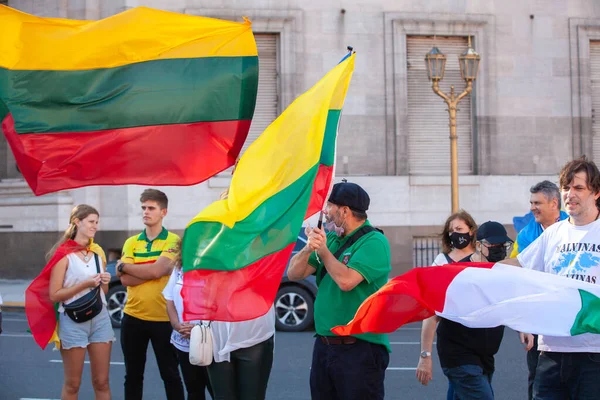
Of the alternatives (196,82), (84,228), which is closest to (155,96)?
(196,82)

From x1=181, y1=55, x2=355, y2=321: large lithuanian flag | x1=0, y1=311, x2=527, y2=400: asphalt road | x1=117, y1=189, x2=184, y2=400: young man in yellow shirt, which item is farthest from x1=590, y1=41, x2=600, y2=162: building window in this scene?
x1=181, y1=55, x2=355, y2=321: large lithuanian flag

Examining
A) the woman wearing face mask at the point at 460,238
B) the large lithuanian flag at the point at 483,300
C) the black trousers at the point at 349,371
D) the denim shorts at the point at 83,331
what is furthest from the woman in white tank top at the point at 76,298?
Result: the woman wearing face mask at the point at 460,238

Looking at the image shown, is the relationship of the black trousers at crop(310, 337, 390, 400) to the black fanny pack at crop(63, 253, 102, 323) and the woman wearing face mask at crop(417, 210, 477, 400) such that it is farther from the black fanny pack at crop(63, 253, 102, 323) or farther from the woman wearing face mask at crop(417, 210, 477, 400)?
the black fanny pack at crop(63, 253, 102, 323)

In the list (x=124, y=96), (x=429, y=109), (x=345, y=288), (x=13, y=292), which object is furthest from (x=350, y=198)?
(x=429, y=109)

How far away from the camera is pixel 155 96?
249 inches

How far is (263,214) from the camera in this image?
17.7 feet

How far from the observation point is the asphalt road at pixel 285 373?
9.34 m

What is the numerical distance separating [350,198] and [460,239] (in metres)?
1.35

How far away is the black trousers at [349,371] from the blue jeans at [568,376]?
37.3 inches

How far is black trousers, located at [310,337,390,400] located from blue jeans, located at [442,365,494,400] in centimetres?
77

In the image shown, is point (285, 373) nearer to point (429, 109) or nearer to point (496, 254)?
point (496, 254)

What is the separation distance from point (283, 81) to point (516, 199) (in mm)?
6551

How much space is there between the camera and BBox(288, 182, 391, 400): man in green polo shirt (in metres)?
5.46

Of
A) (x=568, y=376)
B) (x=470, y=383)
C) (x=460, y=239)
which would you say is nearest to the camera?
(x=568, y=376)
